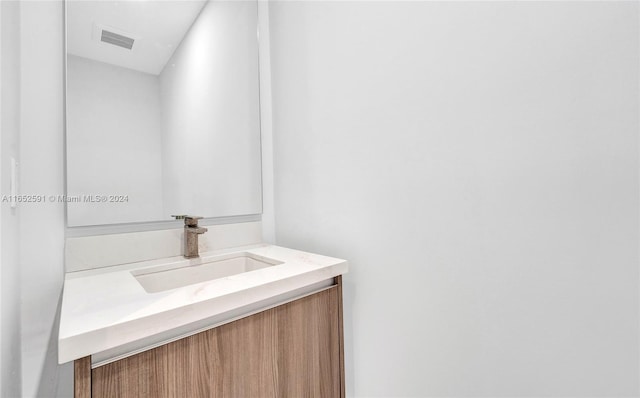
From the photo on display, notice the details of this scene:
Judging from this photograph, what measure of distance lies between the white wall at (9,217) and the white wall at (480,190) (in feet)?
2.91

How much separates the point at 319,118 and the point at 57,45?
34.4 inches

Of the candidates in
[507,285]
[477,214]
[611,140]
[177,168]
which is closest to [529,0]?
[611,140]

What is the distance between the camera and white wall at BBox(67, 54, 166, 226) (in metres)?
0.91

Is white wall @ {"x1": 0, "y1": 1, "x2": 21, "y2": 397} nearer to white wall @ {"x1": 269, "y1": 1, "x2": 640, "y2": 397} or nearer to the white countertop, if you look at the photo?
the white countertop

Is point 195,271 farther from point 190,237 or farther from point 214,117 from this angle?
point 214,117

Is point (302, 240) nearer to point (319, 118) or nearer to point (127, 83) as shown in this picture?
point (319, 118)

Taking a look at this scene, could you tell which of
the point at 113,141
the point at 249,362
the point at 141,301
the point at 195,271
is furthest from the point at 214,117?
the point at 249,362

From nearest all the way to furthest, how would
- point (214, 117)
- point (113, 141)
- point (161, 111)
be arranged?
point (113, 141) < point (161, 111) < point (214, 117)

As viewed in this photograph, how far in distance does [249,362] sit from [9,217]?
2.24ft

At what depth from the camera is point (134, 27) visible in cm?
104

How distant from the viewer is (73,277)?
2.80 feet

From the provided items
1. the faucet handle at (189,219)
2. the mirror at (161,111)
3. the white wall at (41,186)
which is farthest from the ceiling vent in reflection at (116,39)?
the faucet handle at (189,219)

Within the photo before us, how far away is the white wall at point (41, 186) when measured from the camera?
0.83 m

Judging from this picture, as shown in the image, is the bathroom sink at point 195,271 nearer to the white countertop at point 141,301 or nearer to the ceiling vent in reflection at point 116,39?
the white countertop at point 141,301
